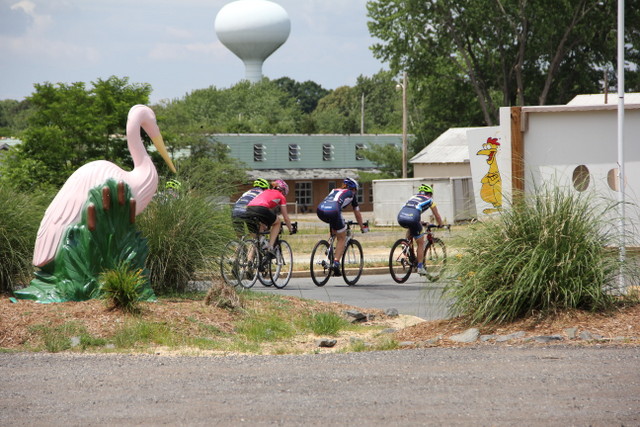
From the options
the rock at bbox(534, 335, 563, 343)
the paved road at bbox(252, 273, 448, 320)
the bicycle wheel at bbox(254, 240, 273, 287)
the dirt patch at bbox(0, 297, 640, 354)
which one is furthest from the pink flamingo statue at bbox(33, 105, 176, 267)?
the rock at bbox(534, 335, 563, 343)

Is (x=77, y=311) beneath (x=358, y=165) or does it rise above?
beneath

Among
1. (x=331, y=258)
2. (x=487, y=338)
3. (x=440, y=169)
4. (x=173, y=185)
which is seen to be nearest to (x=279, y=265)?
(x=331, y=258)

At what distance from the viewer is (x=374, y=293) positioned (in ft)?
51.1

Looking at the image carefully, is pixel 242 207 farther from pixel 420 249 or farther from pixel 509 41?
pixel 509 41

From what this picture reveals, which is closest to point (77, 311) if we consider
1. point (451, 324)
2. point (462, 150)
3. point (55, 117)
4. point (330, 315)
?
point (330, 315)

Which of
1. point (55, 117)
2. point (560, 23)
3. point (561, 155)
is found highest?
point (560, 23)

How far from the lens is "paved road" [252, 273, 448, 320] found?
43.3ft

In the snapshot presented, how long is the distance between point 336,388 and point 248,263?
858 cm

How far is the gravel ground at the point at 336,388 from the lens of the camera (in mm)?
6086

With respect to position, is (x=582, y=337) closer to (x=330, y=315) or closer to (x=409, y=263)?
(x=330, y=315)

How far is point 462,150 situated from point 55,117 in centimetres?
2004

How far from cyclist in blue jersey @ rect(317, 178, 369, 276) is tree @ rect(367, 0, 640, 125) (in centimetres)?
2866

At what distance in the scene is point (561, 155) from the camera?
1392cm

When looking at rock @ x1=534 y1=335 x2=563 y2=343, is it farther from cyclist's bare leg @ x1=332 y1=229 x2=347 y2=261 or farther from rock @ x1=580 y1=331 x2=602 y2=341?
cyclist's bare leg @ x1=332 y1=229 x2=347 y2=261
